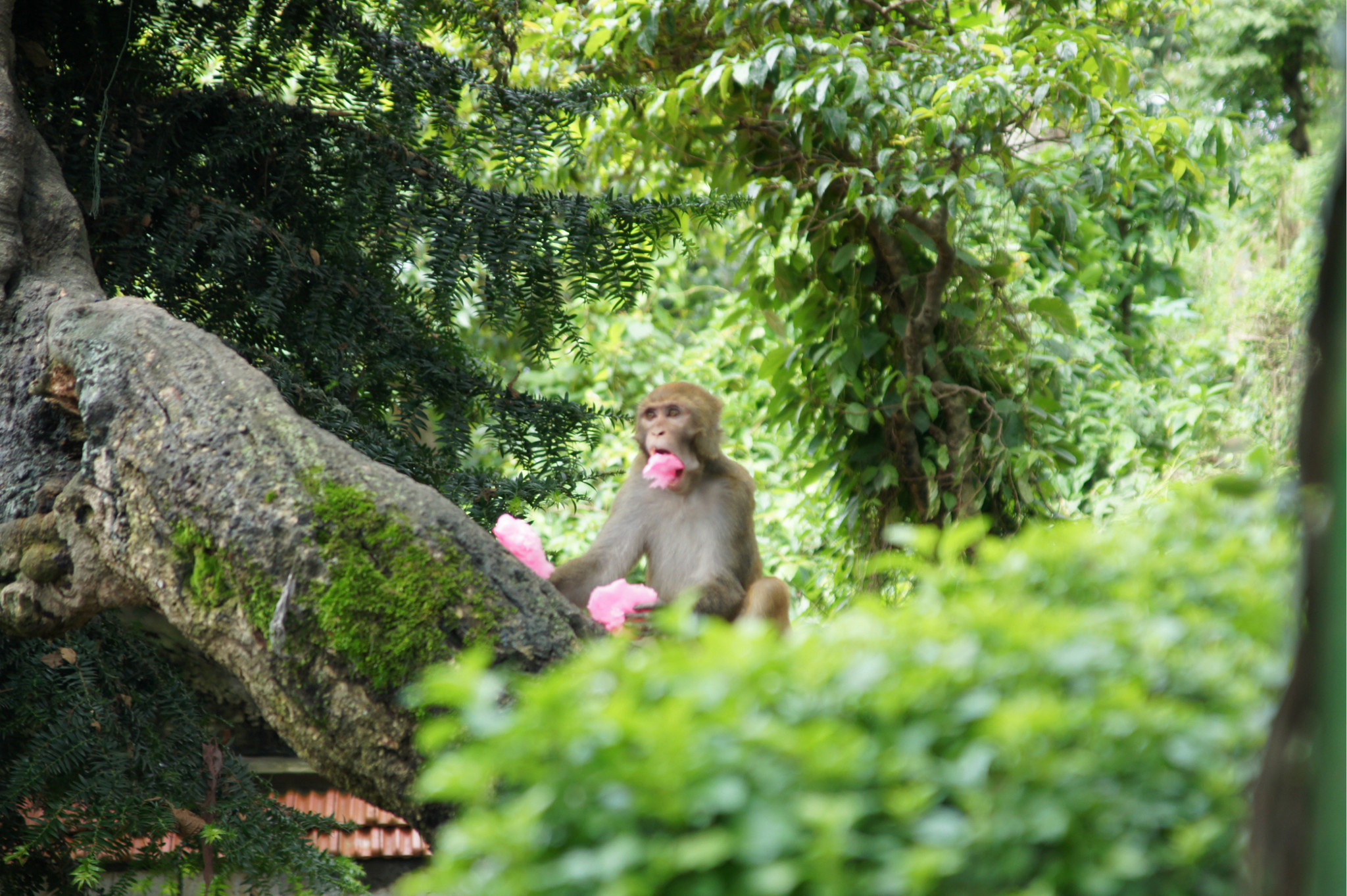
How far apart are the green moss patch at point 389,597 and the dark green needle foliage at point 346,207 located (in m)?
1.19

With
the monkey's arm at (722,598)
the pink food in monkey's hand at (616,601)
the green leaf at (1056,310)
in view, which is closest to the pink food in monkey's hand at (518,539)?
the pink food in monkey's hand at (616,601)

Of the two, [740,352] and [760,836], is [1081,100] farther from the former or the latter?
[740,352]

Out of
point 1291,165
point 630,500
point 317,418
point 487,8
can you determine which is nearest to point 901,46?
point 487,8

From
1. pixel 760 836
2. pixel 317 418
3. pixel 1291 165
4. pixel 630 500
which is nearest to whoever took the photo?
pixel 760 836

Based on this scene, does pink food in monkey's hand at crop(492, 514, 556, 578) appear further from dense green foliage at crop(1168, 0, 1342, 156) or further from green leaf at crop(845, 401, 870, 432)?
dense green foliage at crop(1168, 0, 1342, 156)

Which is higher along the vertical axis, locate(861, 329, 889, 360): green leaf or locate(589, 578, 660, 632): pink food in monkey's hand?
locate(861, 329, 889, 360): green leaf

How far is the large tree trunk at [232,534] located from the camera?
1636 mm

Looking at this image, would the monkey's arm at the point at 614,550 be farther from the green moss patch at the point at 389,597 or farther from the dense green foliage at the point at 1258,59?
the dense green foliage at the point at 1258,59

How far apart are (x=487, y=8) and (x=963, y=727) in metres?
2.95

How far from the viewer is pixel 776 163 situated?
4391 millimetres

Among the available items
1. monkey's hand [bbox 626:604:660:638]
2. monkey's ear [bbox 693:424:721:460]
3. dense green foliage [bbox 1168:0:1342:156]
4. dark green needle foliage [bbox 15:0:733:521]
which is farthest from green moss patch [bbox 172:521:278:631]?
dense green foliage [bbox 1168:0:1342:156]

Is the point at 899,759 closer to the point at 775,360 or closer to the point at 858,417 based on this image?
the point at 858,417

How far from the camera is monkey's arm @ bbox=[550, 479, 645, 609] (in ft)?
12.5

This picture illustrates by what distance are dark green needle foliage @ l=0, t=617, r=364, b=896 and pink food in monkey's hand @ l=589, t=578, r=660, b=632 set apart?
2.82 ft
